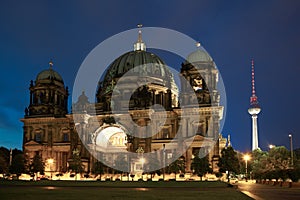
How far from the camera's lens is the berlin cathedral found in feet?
250

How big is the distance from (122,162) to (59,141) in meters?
17.4

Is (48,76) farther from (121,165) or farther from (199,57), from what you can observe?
(199,57)

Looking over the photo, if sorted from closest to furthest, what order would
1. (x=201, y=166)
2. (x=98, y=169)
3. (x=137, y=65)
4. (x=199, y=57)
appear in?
(x=201, y=166) < (x=98, y=169) < (x=199, y=57) < (x=137, y=65)

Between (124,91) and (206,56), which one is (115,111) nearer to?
(124,91)

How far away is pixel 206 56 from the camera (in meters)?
83.4

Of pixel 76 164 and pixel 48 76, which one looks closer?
pixel 76 164

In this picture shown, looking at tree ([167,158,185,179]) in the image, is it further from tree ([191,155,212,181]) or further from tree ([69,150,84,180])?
tree ([69,150,84,180])

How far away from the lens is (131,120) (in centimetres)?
8094

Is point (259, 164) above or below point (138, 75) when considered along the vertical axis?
below

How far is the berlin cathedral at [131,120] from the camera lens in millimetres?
76125

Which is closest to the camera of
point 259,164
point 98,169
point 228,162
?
point 228,162

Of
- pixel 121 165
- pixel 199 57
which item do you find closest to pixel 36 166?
pixel 121 165

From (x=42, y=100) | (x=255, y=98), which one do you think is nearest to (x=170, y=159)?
(x=42, y=100)

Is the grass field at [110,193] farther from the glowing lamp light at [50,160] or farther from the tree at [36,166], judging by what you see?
the glowing lamp light at [50,160]
